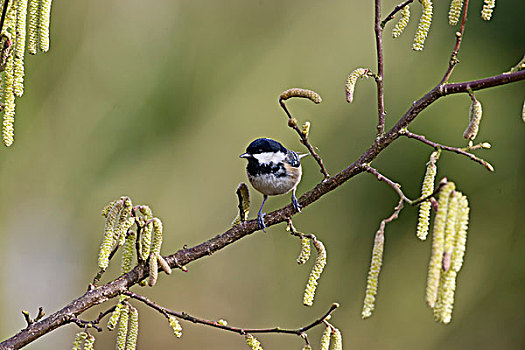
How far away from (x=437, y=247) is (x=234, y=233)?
53 centimetres

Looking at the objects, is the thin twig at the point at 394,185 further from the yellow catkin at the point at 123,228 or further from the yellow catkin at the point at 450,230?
the yellow catkin at the point at 123,228

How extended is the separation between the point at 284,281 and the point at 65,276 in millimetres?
1301

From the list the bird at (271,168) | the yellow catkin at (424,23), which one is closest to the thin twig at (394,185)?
the yellow catkin at (424,23)

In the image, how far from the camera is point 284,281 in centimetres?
382

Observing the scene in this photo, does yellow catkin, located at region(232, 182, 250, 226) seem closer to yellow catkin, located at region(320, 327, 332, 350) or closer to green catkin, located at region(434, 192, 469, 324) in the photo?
yellow catkin, located at region(320, 327, 332, 350)

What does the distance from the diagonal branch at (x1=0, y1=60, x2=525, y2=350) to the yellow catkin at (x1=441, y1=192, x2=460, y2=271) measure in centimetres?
25

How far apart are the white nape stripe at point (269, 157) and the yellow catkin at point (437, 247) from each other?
1341 mm

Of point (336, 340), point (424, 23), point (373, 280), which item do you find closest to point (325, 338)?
point (336, 340)

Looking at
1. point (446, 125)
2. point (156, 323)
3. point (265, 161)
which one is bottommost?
point (265, 161)

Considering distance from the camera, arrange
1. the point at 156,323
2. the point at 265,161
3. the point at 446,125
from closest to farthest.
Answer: the point at 265,161
the point at 446,125
the point at 156,323

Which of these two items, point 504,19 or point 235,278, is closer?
point 504,19

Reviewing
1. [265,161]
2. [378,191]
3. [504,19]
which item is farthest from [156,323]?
[504,19]

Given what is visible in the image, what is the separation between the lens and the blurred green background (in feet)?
11.7

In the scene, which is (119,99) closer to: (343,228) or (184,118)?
(184,118)
